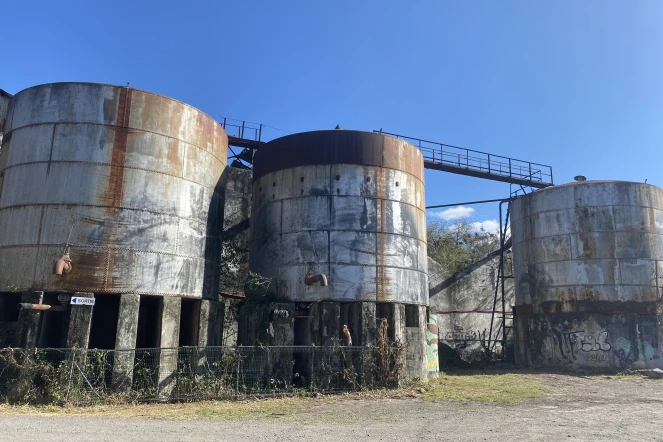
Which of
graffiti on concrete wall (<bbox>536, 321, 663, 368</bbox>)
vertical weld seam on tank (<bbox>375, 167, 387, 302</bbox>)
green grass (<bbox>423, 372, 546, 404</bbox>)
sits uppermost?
vertical weld seam on tank (<bbox>375, 167, 387, 302</bbox>)

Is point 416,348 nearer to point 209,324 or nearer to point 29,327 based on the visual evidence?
point 209,324

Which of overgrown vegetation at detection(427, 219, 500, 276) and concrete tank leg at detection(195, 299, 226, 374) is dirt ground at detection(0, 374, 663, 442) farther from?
overgrown vegetation at detection(427, 219, 500, 276)

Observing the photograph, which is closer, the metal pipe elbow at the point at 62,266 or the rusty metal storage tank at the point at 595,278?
the metal pipe elbow at the point at 62,266

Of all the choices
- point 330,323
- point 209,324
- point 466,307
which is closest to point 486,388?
point 330,323

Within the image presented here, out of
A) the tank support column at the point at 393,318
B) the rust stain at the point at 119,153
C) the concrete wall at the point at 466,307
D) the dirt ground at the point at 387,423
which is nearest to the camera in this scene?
the dirt ground at the point at 387,423

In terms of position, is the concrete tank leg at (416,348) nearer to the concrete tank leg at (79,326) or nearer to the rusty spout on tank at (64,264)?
the concrete tank leg at (79,326)

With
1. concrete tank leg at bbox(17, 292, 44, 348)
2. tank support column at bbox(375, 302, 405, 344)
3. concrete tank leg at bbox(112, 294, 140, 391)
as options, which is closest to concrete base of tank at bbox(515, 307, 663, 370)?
tank support column at bbox(375, 302, 405, 344)

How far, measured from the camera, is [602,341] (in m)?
22.7

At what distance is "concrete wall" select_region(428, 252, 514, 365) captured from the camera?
88.8 feet

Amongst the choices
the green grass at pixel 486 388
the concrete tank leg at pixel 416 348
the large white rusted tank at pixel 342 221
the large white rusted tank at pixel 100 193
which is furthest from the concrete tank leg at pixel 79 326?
the concrete tank leg at pixel 416 348

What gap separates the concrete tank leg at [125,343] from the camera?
553 inches

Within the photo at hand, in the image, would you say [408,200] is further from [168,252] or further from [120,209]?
[120,209]

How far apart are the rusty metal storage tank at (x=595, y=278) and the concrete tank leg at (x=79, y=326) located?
1900 cm

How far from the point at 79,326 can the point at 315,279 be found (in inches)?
267
